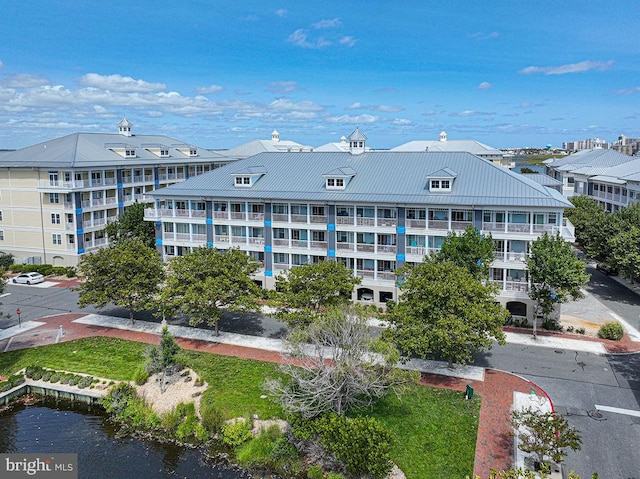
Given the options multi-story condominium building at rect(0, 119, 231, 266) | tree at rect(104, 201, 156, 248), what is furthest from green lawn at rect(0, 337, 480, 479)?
multi-story condominium building at rect(0, 119, 231, 266)

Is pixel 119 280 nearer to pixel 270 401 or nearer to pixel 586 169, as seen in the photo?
pixel 270 401

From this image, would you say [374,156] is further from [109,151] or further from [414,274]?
[109,151]

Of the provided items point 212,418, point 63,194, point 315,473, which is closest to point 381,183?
point 212,418

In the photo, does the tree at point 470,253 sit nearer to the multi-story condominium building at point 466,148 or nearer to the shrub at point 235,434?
the shrub at point 235,434

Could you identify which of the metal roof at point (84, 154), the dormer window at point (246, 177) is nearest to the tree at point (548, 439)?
the dormer window at point (246, 177)

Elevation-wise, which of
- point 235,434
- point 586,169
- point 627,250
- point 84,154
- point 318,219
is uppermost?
point 84,154
